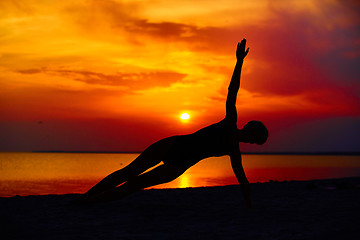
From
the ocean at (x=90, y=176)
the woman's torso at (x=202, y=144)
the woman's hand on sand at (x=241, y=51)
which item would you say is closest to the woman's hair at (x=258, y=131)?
the woman's torso at (x=202, y=144)

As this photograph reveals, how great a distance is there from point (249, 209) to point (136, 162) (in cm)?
240

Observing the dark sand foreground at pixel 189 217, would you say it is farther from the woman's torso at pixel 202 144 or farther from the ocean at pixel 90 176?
the ocean at pixel 90 176

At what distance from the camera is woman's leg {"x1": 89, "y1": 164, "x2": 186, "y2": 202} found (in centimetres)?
774

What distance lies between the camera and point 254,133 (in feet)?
24.5

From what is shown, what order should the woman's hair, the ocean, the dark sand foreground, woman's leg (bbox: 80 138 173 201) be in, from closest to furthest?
the dark sand foreground
the woman's hair
woman's leg (bbox: 80 138 173 201)
the ocean

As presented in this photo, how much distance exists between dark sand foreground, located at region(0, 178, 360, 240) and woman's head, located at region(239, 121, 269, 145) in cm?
135

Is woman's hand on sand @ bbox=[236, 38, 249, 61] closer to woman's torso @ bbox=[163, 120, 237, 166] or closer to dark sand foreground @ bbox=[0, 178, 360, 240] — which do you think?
woman's torso @ bbox=[163, 120, 237, 166]

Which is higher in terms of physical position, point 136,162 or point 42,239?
point 136,162

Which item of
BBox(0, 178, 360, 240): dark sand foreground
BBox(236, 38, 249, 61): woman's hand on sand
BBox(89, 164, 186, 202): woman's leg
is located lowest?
BBox(0, 178, 360, 240): dark sand foreground

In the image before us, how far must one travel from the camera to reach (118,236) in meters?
5.94

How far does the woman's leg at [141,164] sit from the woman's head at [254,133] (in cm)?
133

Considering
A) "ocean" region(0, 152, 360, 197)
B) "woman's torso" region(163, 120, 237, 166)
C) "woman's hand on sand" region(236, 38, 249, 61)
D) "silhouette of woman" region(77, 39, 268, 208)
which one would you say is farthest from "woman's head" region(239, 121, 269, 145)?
"ocean" region(0, 152, 360, 197)

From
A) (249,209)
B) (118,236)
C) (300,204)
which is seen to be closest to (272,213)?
(249,209)

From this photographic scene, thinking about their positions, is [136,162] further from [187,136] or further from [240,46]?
[240,46]
